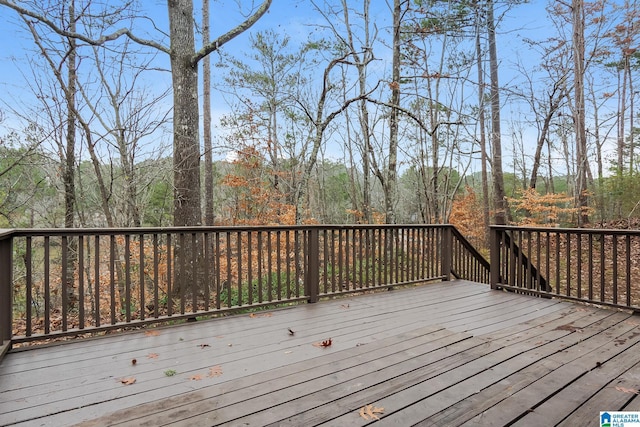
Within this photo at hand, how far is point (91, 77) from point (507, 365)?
6.63 meters

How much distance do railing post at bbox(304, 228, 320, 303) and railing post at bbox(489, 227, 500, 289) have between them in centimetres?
241

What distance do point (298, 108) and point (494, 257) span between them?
7155 millimetres

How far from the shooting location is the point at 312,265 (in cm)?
381

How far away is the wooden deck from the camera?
65.4 inches

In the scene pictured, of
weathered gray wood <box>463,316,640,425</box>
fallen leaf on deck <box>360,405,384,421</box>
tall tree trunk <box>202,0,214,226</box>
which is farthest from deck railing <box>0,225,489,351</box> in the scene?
weathered gray wood <box>463,316,640,425</box>

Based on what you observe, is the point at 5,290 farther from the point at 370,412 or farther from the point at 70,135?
the point at 70,135

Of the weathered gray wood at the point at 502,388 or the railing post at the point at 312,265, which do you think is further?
the railing post at the point at 312,265

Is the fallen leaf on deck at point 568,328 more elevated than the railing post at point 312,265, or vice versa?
the railing post at point 312,265

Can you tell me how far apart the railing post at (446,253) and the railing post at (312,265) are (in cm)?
221

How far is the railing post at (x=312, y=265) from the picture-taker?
12.4 ft

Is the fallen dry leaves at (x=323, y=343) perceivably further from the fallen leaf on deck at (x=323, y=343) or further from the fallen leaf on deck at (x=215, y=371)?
the fallen leaf on deck at (x=215, y=371)

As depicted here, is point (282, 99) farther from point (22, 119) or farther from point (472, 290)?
point (472, 290)

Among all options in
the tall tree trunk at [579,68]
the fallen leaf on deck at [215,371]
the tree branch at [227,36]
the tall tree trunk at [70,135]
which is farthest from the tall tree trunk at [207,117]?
the tall tree trunk at [579,68]

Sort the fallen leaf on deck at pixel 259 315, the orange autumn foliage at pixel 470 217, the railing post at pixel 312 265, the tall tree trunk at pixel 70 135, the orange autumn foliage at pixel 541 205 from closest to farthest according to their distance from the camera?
the fallen leaf on deck at pixel 259 315 < the railing post at pixel 312 265 < the tall tree trunk at pixel 70 135 < the orange autumn foliage at pixel 541 205 < the orange autumn foliage at pixel 470 217
